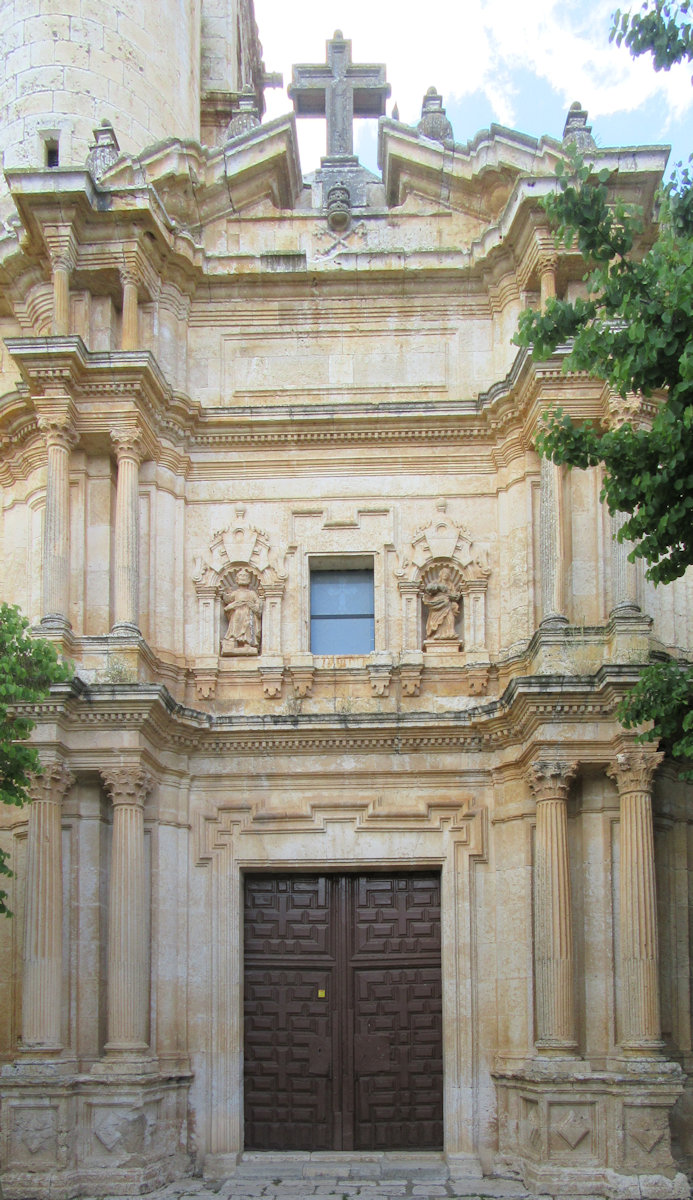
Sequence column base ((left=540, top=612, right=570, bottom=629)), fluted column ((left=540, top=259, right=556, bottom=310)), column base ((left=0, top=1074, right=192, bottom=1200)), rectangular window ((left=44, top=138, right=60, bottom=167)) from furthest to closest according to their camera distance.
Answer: rectangular window ((left=44, top=138, right=60, bottom=167)) → fluted column ((left=540, top=259, right=556, bottom=310)) → column base ((left=540, top=612, right=570, bottom=629)) → column base ((left=0, top=1074, right=192, bottom=1200))

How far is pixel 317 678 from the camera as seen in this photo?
15.1m

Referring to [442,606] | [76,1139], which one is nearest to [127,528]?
[442,606]

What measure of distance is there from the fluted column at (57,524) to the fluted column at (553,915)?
4.72m

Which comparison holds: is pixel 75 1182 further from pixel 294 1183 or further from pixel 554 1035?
pixel 554 1035

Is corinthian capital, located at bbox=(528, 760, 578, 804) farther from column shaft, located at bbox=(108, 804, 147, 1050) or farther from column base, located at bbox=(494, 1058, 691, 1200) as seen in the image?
column shaft, located at bbox=(108, 804, 147, 1050)

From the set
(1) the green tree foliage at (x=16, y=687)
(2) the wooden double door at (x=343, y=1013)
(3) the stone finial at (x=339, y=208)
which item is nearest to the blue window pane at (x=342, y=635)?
(2) the wooden double door at (x=343, y=1013)

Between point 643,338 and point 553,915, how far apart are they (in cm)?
576

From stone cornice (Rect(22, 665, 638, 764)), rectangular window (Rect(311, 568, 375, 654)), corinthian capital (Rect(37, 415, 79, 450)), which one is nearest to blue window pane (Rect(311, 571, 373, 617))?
rectangular window (Rect(311, 568, 375, 654))

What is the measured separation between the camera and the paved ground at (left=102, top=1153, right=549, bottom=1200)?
43.0ft

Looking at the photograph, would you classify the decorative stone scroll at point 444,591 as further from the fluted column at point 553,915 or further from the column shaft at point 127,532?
the column shaft at point 127,532

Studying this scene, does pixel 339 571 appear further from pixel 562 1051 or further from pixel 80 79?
pixel 80 79

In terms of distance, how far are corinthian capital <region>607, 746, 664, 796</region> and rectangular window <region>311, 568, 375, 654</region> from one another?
3165 millimetres

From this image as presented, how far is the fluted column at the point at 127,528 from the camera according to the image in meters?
14.3

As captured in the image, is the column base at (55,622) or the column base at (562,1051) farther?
the column base at (55,622)
